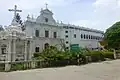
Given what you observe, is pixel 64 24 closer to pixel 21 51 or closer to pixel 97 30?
pixel 97 30

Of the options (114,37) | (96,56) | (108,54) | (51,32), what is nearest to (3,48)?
(96,56)

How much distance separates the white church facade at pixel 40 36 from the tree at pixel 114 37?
7.27 m

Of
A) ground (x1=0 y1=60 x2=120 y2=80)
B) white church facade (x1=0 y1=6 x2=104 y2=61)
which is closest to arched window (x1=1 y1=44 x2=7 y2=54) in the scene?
white church facade (x1=0 y1=6 x2=104 y2=61)

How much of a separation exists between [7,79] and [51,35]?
28.9 m

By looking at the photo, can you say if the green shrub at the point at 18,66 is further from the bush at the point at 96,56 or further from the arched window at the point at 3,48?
the bush at the point at 96,56

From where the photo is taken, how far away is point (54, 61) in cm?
2291

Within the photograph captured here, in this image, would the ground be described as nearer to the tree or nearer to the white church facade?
the white church facade

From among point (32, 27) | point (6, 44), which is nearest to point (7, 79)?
point (6, 44)

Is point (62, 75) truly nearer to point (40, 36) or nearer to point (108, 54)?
point (108, 54)

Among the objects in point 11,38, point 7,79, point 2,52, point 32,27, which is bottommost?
point 7,79

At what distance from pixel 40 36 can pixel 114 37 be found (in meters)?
15.1

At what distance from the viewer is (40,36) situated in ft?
132

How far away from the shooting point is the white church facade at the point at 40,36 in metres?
24.4

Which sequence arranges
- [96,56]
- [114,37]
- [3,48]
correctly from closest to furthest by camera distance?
[3,48]
[96,56]
[114,37]
